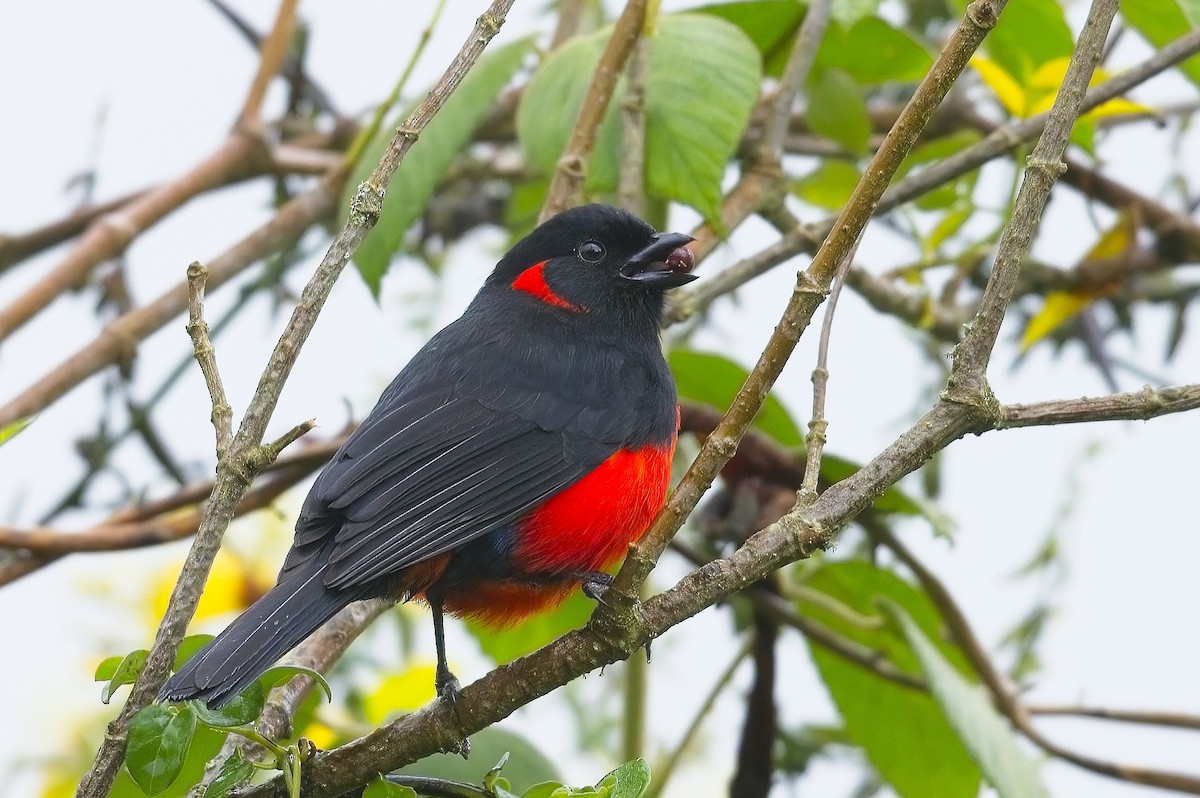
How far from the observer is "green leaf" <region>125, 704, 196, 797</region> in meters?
1.85

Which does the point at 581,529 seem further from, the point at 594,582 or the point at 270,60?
the point at 270,60

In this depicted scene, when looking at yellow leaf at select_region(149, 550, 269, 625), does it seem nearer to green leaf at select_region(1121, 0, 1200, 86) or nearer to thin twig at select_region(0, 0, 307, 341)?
thin twig at select_region(0, 0, 307, 341)

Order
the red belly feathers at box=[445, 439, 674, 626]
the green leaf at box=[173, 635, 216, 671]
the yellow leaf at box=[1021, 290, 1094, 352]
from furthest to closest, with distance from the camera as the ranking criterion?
the yellow leaf at box=[1021, 290, 1094, 352]
the red belly feathers at box=[445, 439, 674, 626]
the green leaf at box=[173, 635, 216, 671]

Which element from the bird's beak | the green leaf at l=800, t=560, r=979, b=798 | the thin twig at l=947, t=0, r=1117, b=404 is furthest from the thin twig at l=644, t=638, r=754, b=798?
the thin twig at l=947, t=0, r=1117, b=404

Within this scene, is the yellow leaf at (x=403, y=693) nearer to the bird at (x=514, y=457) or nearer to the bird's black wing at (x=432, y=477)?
the bird at (x=514, y=457)

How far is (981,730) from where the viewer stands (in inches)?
111

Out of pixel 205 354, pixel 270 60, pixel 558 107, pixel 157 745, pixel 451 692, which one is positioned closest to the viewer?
pixel 157 745

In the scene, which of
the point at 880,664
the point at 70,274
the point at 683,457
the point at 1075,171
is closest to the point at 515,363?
the point at 683,457

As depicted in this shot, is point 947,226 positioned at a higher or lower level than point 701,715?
higher

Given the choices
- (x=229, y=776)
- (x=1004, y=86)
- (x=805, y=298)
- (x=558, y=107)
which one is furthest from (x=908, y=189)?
(x=229, y=776)

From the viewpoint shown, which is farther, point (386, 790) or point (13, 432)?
point (13, 432)

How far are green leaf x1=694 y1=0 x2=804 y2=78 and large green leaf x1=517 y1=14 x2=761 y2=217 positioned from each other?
0.31 metres

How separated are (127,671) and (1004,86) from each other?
2696 mm

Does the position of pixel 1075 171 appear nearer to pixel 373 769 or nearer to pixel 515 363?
pixel 515 363
